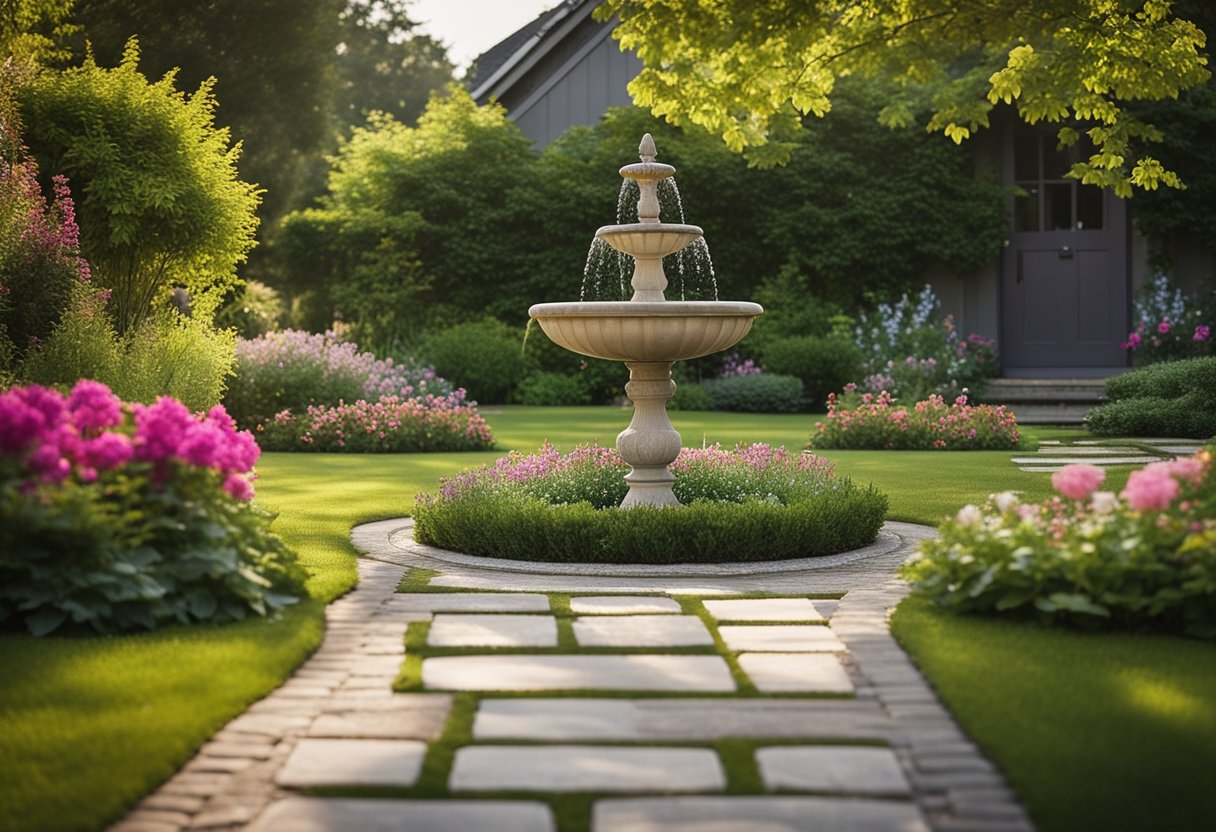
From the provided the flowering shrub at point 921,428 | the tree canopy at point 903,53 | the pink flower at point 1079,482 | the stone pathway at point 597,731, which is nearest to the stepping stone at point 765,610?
the stone pathway at point 597,731

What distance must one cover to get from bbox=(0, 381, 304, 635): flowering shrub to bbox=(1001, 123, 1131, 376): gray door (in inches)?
624

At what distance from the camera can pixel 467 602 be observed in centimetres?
576

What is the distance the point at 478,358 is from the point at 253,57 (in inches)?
422

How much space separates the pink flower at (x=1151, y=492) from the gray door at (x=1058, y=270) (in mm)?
14650

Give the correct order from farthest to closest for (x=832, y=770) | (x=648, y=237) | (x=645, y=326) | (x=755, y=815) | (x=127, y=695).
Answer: (x=648, y=237) < (x=645, y=326) < (x=127, y=695) < (x=832, y=770) < (x=755, y=815)

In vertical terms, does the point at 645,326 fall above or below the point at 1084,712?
above

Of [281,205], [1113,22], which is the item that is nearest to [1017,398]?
[1113,22]

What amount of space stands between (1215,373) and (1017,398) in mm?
4074

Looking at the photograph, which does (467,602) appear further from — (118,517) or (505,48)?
(505,48)

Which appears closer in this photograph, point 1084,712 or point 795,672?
point 1084,712

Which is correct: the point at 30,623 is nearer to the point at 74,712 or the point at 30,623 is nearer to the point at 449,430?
the point at 74,712

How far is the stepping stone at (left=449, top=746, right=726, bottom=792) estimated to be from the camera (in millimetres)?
3383

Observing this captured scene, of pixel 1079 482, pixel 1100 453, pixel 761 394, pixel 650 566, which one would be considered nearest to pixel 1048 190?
pixel 761 394

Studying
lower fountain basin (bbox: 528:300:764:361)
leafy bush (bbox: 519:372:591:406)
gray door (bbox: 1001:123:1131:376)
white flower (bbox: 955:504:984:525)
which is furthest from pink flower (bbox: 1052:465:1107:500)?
leafy bush (bbox: 519:372:591:406)
